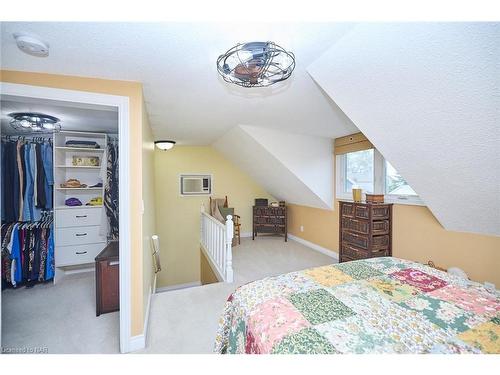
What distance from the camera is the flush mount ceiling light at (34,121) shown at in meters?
2.23

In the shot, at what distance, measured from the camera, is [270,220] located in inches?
180

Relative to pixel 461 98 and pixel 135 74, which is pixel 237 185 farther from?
pixel 461 98

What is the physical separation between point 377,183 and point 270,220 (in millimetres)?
2247

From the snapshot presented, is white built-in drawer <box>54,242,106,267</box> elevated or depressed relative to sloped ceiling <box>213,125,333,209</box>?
depressed

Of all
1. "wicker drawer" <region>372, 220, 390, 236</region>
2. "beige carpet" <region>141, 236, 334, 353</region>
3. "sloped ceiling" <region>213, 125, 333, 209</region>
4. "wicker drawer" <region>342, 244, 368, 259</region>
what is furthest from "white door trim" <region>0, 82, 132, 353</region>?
"wicker drawer" <region>372, 220, 390, 236</region>

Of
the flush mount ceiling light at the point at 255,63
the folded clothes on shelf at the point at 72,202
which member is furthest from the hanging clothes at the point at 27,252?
the flush mount ceiling light at the point at 255,63

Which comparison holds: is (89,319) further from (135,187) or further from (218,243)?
(218,243)

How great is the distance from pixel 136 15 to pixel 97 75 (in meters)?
1.03

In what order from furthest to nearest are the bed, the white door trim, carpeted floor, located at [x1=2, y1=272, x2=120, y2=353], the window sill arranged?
the window sill → carpeted floor, located at [x1=2, y1=272, x2=120, y2=353] → the white door trim → the bed

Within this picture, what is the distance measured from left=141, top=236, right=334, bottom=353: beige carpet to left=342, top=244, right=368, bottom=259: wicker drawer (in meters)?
0.65

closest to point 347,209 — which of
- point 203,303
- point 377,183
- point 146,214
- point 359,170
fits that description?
point 377,183

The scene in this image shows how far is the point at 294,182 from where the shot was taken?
366 cm

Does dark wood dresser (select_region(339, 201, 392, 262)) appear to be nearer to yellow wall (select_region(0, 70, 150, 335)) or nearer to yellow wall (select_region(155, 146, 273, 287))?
yellow wall (select_region(0, 70, 150, 335))

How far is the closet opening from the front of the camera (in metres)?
1.92
